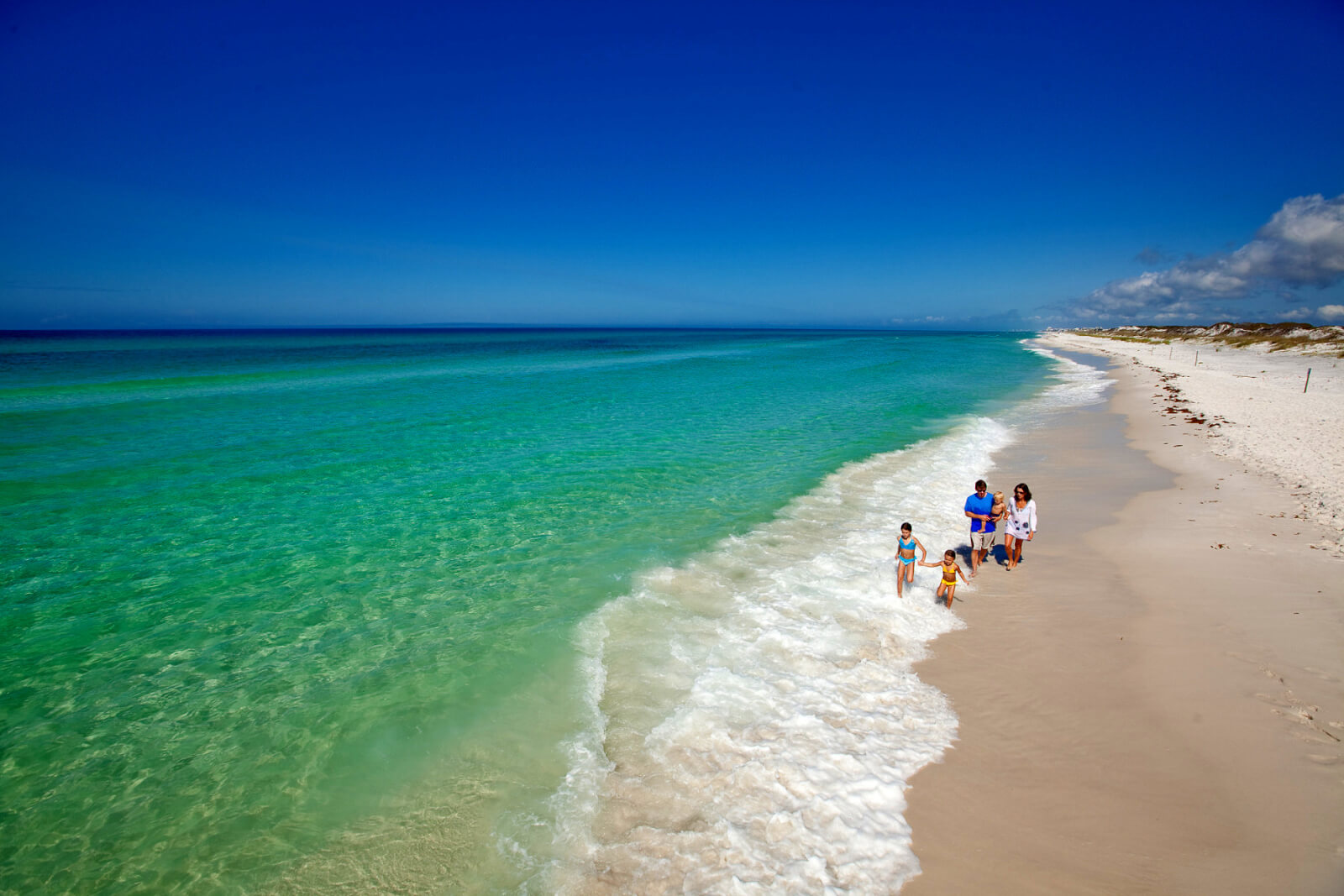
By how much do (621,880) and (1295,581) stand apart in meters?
11.3

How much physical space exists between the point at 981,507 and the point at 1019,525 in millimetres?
688

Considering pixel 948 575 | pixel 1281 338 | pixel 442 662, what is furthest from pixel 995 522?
pixel 1281 338

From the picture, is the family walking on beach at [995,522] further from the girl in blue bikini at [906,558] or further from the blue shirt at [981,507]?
the girl in blue bikini at [906,558]

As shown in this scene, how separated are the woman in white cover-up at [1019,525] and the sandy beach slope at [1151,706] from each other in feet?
1.08

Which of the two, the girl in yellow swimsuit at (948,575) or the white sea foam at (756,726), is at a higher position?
the girl in yellow swimsuit at (948,575)

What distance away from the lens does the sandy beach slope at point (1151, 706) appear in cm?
469

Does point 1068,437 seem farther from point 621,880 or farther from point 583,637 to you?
point 621,880

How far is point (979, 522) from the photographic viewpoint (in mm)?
10305

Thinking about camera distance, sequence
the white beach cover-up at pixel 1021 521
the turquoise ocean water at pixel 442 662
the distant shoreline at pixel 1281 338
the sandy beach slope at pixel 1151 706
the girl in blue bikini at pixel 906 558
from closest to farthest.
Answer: the sandy beach slope at pixel 1151 706 < the turquoise ocean water at pixel 442 662 < the girl in blue bikini at pixel 906 558 < the white beach cover-up at pixel 1021 521 < the distant shoreline at pixel 1281 338

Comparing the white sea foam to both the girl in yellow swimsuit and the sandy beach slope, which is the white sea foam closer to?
the girl in yellow swimsuit

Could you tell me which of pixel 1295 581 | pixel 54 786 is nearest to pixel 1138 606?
pixel 1295 581

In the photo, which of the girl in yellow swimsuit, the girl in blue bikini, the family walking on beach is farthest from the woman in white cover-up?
the girl in blue bikini

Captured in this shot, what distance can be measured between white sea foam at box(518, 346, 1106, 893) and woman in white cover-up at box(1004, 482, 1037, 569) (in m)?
1.40

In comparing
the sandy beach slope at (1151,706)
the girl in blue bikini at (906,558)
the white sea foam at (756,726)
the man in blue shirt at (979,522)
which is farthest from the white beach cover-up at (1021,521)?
the girl in blue bikini at (906,558)
